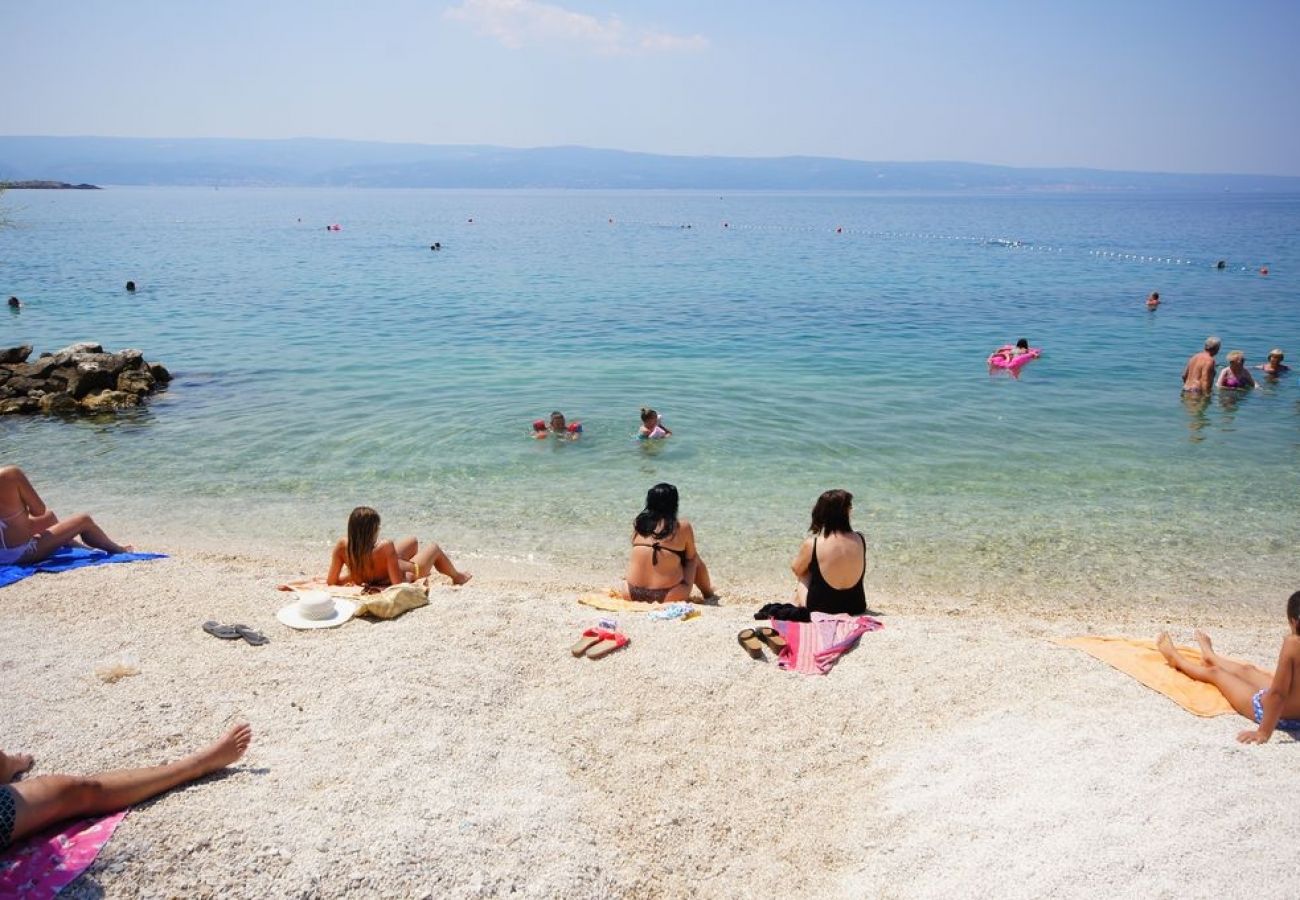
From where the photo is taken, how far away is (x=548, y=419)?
16547 millimetres

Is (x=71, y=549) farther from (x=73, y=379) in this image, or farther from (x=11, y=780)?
(x=73, y=379)

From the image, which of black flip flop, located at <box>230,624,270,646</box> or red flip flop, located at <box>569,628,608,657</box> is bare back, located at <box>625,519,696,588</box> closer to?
red flip flop, located at <box>569,628,608,657</box>

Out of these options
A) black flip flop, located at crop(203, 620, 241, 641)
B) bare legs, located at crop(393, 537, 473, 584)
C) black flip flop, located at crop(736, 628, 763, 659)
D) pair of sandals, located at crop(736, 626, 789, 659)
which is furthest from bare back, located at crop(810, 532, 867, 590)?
black flip flop, located at crop(203, 620, 241, 641)

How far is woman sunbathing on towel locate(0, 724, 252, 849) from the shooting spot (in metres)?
4.24

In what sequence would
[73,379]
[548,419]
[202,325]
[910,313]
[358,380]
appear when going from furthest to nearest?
1. [910,313]
2. [202,325]
3. [358,380]
4. [73,379]
5. [548,419]

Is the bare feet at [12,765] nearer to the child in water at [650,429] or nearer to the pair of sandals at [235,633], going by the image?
the pair of sandals at [235,633]

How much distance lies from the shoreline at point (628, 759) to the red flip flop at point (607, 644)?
8 centimetres

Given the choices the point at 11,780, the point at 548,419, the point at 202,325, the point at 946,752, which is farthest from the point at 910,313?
the point at 11,780

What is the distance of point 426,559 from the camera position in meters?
9.09

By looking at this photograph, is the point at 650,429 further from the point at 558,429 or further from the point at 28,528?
the point at 28,528

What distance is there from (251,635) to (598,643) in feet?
9.79

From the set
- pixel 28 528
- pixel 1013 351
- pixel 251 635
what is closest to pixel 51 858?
pixel 251 635

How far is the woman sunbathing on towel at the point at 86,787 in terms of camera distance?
4238 mm

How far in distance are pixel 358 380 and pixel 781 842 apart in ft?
57.4
